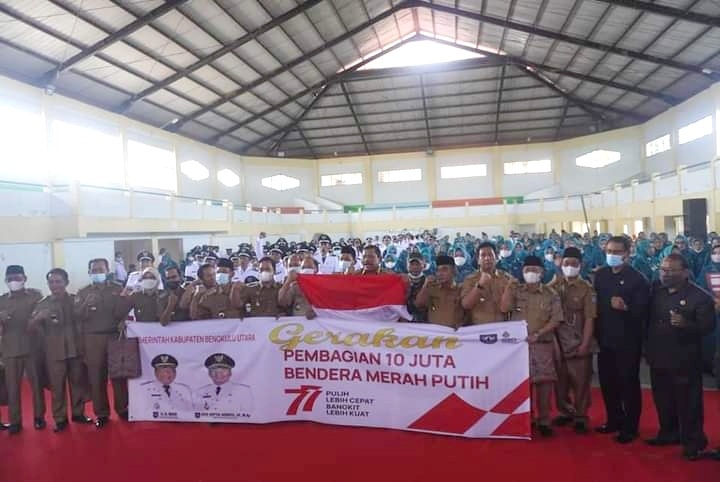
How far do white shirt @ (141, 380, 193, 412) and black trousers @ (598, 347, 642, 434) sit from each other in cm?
389

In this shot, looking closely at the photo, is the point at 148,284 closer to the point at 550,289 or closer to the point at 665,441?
the point at 550,289

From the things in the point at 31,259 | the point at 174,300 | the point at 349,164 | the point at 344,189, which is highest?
the point at 349,164

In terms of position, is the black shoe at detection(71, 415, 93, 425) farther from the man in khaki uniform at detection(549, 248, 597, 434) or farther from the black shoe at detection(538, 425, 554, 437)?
the man in khaki uniform at detection(549, 248, 597, 434)

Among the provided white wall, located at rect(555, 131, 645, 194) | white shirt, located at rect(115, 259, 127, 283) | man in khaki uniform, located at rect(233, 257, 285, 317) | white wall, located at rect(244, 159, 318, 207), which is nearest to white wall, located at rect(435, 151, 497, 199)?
white wall, located at rect(555, 131, 645, 194)

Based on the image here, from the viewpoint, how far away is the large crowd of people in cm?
365

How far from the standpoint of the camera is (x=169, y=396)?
15.5ft

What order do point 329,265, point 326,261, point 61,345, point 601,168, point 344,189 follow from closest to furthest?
1. point 61,345
2. point 329,265
3. point 326,261
4. point 601,168
5. point 344,189

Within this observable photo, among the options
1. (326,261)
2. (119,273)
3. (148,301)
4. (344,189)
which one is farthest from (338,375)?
(344,189)

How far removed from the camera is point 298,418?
449cm

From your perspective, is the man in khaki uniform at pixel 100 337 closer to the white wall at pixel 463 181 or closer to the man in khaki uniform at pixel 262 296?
the man in khaki uniform at pixel 262 296

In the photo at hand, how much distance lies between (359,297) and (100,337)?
2.72m

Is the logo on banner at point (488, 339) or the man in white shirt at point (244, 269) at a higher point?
the man in white shirt at point (244, 269)

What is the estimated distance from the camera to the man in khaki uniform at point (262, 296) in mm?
4945

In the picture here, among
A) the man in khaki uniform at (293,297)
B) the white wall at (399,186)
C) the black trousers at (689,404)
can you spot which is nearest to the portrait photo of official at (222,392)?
the man in khaki uniform at (293,297)
